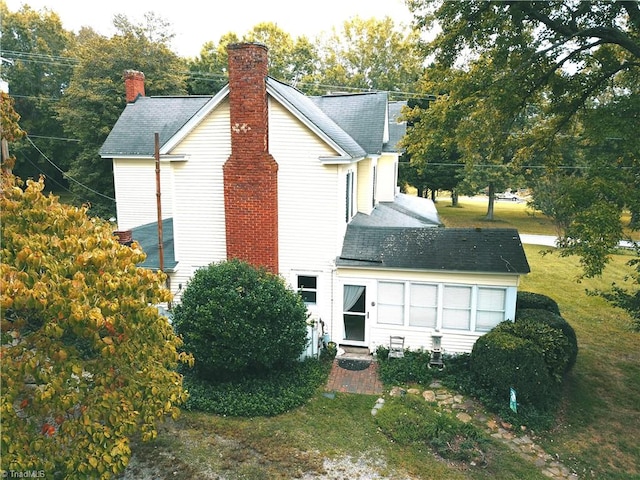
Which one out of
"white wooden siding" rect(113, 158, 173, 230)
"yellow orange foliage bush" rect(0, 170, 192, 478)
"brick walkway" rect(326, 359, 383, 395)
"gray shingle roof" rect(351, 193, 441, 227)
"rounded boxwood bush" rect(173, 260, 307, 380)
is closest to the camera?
"yellow orange foliage bush" rect(0, 170, 192, 478)

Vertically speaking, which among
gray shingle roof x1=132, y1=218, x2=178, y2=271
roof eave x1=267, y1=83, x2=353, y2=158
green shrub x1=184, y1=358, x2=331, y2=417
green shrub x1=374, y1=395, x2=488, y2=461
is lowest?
green shrub x1=374, y1=395, x2=488, y2=461

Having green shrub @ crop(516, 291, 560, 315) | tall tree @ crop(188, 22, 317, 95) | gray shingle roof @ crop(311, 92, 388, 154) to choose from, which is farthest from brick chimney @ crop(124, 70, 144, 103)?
tall tree @ crop(188, 22, 317, 95)

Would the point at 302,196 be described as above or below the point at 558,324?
above

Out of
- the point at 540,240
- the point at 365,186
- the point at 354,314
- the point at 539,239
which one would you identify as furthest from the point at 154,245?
the point at 539,239

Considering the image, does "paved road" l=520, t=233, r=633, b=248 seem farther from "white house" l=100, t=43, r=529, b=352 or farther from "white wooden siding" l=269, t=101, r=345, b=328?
"white wooden siding" l=269, t=101, r=345, b=328

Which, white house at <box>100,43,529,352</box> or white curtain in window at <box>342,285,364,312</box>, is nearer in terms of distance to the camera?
white house at <box>100,43,529,352</box>

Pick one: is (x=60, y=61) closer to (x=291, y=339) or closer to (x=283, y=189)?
(x=283, y=189)

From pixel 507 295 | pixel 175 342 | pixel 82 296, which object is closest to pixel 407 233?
pixel 507 295

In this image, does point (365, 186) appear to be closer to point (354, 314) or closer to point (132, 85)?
point (354, 314)
